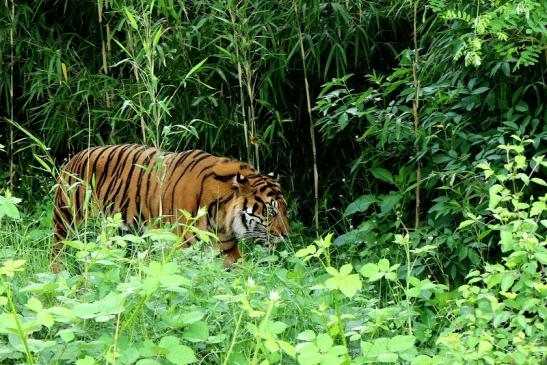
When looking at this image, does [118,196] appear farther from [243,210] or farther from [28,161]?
[28,161]

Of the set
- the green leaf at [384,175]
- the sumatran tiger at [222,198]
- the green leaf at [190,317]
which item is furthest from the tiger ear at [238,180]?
the green leaf at [190,317]

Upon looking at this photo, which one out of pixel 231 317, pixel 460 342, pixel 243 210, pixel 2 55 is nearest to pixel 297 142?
pixel 243 210

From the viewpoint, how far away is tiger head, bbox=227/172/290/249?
4.80 meters

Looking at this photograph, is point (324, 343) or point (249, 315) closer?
point (324, 343)

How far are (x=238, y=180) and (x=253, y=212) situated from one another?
0.61ft

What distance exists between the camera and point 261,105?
5.65 m

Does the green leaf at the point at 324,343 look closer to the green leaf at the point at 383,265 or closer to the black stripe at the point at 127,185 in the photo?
the green leaf at the point at 383,265

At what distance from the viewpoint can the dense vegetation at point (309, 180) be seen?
8.79 feet

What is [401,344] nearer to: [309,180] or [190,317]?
[190,317]

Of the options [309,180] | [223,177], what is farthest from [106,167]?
[309,180]

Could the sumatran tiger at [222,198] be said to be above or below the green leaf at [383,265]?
below

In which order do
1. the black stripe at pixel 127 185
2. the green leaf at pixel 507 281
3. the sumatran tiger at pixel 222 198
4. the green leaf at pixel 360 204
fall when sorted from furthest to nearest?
the black stripe at pixel 127 185 → the sumatran tiger at pixel 222 198 → the green leaf at pixel 360 204 → the green leaf at pixel 507 281

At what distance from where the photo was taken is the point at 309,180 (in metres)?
5.77

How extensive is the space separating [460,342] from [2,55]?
4.72 metres
